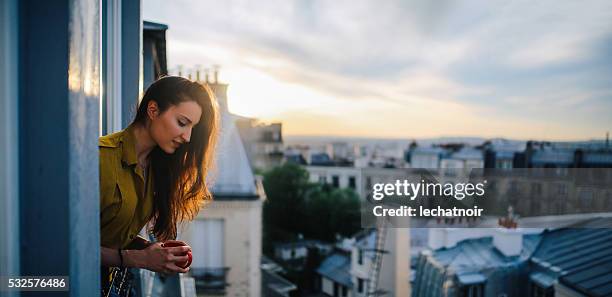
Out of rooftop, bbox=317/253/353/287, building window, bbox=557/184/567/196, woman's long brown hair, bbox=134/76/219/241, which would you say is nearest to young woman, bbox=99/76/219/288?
woman's long brown hair, bbox=134/76/219/241

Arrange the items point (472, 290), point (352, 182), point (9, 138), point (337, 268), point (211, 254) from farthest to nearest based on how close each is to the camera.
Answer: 1. point (352, 182)
2. point (337, 268)
3. point (211, 254)
4. point (472, 290)
5. point (9, 138)

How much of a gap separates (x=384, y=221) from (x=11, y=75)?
6.76m

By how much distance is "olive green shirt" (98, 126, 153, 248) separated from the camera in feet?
3.08

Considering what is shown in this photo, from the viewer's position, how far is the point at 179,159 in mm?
1232

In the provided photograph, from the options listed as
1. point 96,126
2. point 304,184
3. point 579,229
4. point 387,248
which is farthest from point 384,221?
point 304,184

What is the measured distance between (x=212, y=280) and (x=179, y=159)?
6.63 m

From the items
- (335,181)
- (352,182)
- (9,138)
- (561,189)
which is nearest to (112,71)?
(9,138)

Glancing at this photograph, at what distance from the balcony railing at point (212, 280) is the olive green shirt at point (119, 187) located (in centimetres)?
650

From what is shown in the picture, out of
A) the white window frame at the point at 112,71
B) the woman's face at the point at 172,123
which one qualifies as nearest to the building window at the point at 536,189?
the white window frame at the point at 112,71

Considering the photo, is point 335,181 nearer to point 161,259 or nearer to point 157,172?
point 157,172

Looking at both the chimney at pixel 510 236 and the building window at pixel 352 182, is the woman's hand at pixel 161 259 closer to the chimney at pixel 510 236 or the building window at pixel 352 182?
the chimney at pixel 510 236

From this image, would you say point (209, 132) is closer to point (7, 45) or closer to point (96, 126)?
point (96, 126)

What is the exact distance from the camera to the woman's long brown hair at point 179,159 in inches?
43.2

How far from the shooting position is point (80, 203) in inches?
26.3
